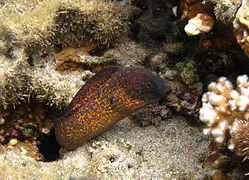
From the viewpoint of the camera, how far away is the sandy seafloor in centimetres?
277

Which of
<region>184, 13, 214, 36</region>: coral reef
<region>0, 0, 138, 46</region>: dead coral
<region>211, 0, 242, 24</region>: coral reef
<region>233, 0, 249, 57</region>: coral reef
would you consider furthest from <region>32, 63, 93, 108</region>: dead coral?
<region>233, 0, 249, 57</region>: coral reef

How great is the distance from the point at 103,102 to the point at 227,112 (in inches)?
68.1

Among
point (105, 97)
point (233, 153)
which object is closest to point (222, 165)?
point (233, 153)

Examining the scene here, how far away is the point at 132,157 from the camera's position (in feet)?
10.3

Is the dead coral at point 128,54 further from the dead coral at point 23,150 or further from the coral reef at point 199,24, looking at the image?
the dead coral at point 23,150

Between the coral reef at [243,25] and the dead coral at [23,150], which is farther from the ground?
the coral reef at [243,25]

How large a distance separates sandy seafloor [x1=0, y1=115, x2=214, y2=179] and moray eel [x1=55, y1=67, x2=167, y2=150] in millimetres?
300

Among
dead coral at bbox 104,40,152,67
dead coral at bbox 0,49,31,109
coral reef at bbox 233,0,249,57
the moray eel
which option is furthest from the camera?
dead coral at bbox 104,40,152,67

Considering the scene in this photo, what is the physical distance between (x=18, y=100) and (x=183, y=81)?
2865 mm

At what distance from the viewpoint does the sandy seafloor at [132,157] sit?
2.77m

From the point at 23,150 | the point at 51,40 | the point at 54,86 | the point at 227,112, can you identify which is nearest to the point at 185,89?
the point at 227,112

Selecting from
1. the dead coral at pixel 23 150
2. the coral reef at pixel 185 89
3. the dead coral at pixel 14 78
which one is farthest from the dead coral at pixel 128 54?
the dead coral at pixel 23 150

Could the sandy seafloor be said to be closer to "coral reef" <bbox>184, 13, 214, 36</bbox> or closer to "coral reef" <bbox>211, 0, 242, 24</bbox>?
"coral reef" <bbox>184, 13, 214, 36</bbox>

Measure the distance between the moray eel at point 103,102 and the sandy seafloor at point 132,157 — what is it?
0.30 m
